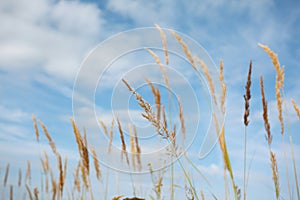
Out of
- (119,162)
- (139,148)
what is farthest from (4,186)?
A: (139,148)

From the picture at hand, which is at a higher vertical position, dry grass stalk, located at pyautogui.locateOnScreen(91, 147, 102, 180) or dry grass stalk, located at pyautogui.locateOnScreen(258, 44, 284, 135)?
dry grass stalk, located at pyautogui.locateOnScreen(258, 44, 284, 135)

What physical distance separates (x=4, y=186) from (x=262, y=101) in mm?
3890

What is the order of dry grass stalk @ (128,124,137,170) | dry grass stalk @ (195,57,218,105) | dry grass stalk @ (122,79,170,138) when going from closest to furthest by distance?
dry grass stalk @ (122,79,170,138) → dry grass stalk @ (195,57,218,105) → dry grass stalk @ (128,124,137,170)

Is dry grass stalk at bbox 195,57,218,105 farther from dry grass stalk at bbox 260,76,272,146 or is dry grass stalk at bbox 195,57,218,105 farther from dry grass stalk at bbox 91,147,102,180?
dry grass stalk at bbox 91,147,102,180

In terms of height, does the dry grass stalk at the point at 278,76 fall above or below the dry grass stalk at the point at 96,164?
above

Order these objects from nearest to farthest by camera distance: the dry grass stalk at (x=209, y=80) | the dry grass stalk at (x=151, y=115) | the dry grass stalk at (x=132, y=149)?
the dry grass stalk at (x=151, y=115)
the dry grass stalk at (x=209, y=80)
the dry grass stalk at (x=132, y=149)

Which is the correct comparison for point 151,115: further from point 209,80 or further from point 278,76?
point 278,76

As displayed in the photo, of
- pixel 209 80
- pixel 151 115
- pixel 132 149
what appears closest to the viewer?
pixel 151 115

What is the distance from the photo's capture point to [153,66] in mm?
3324

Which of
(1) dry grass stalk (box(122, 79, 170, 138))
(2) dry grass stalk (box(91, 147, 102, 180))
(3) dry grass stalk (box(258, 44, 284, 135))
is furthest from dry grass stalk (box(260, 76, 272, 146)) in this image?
(2) dry grass stalk (box(91, 147, 102, 180))

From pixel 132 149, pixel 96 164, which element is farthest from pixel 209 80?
pixel 96 164

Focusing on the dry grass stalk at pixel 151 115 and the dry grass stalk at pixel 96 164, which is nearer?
the dry grass stalk at pixel 151 115

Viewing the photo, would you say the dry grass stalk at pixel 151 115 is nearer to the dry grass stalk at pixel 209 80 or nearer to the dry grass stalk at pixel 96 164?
the dry grass stalk at pixel 209 80

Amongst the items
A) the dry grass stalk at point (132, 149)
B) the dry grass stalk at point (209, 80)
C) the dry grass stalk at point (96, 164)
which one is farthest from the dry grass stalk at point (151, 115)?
the dry grass stalk at point (96, 164)
